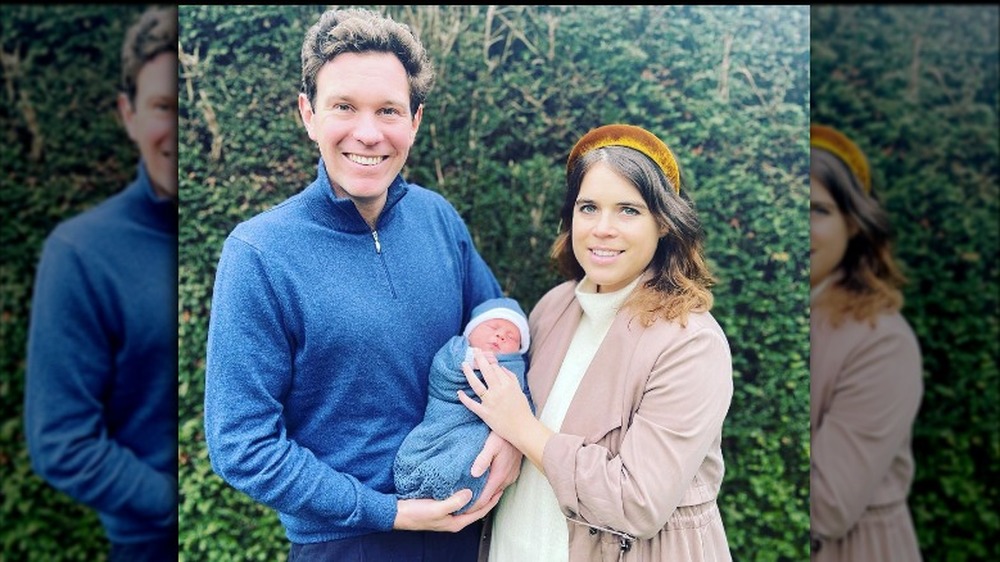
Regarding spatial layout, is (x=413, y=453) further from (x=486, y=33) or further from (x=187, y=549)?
(x=486, y=33)

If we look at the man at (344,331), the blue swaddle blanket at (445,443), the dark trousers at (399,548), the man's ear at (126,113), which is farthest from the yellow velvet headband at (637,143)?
the man's ear at (126,113)

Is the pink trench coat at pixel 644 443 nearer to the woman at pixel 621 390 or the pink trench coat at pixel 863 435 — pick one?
the woman at pixel 621 390

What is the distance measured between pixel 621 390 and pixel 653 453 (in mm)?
189

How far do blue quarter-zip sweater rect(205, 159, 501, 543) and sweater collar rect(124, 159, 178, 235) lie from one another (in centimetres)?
47

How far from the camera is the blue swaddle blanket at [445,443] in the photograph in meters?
2.30

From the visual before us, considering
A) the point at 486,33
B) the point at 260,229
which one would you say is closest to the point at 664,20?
the point at 486,33

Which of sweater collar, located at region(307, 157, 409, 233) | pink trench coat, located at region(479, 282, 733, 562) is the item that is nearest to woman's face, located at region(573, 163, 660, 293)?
pink trench coat, located at region(479, 282, 733, 562)

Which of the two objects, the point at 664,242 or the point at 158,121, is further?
the point at 158,121

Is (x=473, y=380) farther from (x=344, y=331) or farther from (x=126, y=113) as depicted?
(x=126, y=113)

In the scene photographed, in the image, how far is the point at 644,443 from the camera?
2.18 meters

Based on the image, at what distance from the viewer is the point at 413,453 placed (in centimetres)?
233

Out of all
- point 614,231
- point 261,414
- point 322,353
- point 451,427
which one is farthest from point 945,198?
point 261,414

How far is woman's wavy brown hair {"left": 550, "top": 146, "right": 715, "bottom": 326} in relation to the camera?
2.34 meters

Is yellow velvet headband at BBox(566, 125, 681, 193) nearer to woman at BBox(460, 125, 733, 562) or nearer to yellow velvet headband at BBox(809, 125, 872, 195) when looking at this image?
woman at BBox(460, 125, 733, 562)
